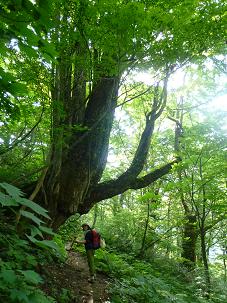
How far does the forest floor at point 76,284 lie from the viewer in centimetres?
564

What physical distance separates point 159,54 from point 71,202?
12.4 ft

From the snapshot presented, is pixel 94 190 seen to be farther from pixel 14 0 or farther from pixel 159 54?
pixel 14 0

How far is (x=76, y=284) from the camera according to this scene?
6633 millimetres

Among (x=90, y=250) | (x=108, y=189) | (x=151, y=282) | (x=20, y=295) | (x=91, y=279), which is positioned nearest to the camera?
(x=20, y=295)

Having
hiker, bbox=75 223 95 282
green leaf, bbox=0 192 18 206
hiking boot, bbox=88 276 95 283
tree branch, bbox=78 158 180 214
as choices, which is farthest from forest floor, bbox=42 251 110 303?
green leaf, bbox=0 192 18 206

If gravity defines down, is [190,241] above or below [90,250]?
above

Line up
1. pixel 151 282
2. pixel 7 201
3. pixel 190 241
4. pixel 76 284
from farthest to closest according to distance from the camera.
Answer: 1. pixel 190 241
2. pixel 151 282
3. pixel 76 284
4. pixel 7 201

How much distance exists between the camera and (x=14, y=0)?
1636mm

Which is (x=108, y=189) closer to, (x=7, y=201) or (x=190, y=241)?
(x=7, y=201)

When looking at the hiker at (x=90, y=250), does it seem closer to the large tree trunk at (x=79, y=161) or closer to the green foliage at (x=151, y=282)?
the green foliage at (x=151, y=282)

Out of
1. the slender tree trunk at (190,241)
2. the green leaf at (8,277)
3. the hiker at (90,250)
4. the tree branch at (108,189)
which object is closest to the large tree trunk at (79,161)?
the tree branch at (108,189)

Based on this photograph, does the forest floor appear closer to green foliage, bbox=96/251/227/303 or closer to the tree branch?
green foliage, bbox=96/251/227/303

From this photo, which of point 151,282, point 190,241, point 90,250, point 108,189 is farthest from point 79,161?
point 190,241

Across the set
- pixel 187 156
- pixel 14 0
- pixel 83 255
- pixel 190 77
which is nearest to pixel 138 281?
pixel 83 255
